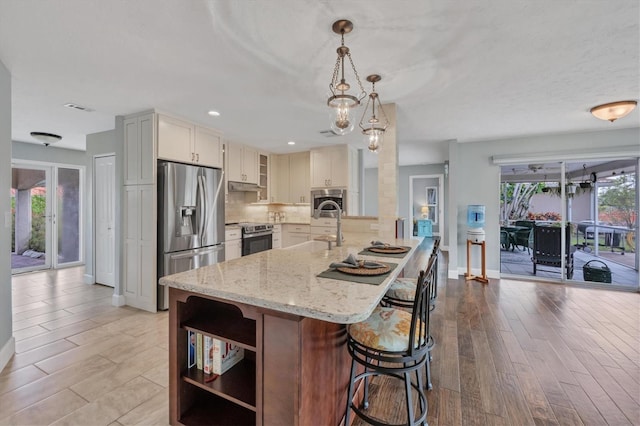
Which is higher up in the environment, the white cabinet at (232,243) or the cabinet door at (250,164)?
the cabinet door at (250,164)

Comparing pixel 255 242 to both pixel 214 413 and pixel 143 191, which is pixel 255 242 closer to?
pixel 143 191

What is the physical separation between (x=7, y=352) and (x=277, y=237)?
12.5 ft

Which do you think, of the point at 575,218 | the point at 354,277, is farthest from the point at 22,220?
the point at 575,218

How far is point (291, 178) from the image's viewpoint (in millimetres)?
6008

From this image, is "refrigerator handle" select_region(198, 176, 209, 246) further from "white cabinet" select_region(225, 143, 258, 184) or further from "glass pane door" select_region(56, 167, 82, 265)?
"glass pane door" select_region(56, 167, 82, 265)

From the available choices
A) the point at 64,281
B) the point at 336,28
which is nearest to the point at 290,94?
Result: the point at 336,28

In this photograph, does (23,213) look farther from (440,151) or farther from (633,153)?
(633,153)

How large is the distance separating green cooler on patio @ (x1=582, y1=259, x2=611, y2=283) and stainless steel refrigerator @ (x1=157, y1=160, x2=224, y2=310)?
580 centimetres

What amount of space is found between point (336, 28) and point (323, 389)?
6.67 feet

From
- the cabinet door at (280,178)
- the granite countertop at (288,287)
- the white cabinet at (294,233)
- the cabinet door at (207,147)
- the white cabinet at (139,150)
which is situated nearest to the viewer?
the granite countertop at (288,287)

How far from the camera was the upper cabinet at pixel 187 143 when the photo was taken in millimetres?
3469

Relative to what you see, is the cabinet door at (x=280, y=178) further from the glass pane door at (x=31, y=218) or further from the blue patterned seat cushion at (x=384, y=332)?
the blue patterned seat cushion at (x=384, y=332)

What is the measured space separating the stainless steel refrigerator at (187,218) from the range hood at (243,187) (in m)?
0.81

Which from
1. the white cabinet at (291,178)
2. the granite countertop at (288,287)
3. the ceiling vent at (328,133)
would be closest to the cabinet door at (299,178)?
the white cabinet at (291,178)
